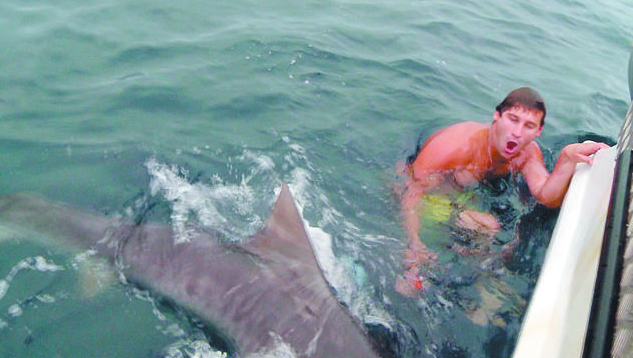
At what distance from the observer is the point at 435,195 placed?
4402mm

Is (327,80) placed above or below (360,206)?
above

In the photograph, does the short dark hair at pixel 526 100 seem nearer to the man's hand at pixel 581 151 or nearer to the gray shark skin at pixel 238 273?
the man's hand at pixel 581 151

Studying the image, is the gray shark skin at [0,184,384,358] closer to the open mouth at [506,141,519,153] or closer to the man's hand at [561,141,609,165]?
the open mouth at [506,141,519,153]

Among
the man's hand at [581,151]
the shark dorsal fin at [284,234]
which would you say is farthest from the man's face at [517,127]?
the shark dorsal fin at [284,234]

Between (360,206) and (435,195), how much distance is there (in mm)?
617

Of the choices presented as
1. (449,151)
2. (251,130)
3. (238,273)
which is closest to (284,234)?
(238,273)

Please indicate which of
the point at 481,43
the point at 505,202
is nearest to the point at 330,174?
the point at 505,202

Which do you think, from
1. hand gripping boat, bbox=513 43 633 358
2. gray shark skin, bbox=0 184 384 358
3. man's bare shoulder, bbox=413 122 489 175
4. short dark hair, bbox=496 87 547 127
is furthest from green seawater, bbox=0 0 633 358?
short dark hair, bbox=496 87 547 127

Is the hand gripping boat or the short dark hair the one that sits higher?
the short dark hair

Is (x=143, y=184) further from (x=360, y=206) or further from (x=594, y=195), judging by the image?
(x=594, y=195)

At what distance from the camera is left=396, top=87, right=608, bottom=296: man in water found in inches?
160

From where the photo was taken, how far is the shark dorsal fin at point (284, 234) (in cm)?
328

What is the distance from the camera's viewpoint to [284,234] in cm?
334

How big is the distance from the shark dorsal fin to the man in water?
83 cm
